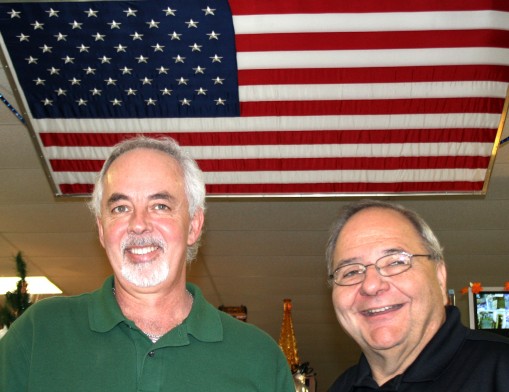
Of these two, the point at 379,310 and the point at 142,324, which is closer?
the point at 379,310

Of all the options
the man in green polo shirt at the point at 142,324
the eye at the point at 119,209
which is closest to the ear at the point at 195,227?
the man in green polo shirt at the point at 142,324

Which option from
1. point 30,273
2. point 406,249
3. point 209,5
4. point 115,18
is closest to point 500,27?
point 209,5

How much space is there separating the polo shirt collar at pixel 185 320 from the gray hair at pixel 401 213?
0.43 m

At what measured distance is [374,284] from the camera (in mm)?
2281

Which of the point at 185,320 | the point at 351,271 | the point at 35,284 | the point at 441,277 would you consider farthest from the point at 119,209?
the point at 35,284

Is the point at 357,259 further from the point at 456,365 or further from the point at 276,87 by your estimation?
the point at 276,87

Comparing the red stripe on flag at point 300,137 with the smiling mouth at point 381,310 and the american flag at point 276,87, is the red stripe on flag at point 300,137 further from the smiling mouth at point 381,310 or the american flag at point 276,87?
the smiling mouth at point 381,310

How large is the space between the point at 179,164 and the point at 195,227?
9.0 inches

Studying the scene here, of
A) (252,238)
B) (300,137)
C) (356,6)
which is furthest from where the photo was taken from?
(252,238)

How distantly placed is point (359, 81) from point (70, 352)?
10.3 feet

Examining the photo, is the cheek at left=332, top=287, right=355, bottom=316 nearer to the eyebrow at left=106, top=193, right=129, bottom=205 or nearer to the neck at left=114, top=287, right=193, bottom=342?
the neck at left=114, top=287, right=193, bottom=342

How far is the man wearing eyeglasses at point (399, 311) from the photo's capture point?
6.95ft

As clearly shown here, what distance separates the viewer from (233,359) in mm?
2410

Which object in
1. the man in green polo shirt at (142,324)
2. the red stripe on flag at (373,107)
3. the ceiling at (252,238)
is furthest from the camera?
the ceiling at (252,238)
